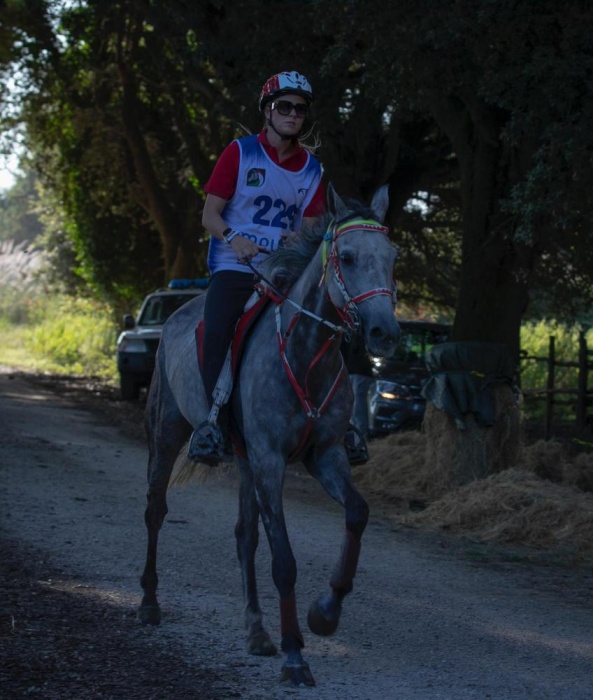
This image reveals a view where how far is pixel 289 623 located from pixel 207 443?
3.95ft

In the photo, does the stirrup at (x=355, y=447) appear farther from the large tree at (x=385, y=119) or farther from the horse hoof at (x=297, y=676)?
the large tree at (x=385, y=119)

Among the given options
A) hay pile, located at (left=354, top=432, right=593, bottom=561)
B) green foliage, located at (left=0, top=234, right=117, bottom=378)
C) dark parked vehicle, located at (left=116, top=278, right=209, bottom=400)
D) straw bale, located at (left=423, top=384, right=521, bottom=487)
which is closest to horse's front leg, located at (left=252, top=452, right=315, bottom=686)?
hay pile, located at (left=354, top=432, right=593, bottom=561)

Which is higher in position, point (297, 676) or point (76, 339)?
point (76, 339)

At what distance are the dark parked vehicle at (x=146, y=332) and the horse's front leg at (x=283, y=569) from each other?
17735 millimetres

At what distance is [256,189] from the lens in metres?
6.86

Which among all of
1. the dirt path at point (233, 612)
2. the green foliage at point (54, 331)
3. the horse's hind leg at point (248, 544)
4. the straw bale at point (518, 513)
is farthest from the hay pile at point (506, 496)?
the green foliage at point (54, 331)

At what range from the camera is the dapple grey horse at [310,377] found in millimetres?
5809

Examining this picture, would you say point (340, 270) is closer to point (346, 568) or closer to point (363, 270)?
point (363, 270)

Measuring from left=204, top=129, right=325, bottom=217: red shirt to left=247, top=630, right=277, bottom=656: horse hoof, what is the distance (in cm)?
239

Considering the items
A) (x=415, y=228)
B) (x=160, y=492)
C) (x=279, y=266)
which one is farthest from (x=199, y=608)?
(x=415, y=228)

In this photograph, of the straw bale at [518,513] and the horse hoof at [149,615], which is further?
the straw bale at [518,513]

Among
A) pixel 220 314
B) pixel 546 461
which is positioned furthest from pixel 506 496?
pixel 220 314

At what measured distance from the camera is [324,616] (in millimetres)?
6172

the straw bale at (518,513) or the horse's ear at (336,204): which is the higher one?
the horse's ear at (336,204)
